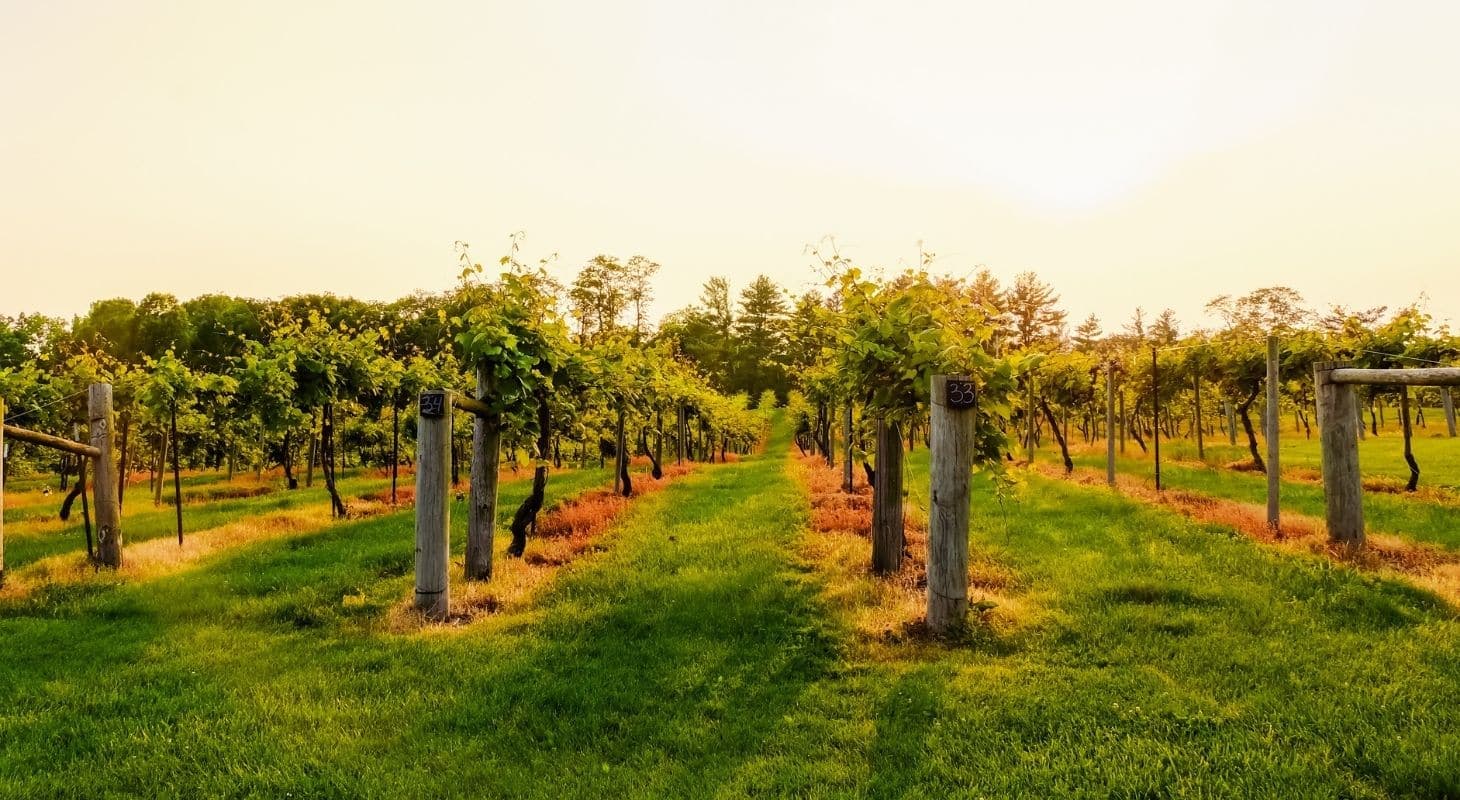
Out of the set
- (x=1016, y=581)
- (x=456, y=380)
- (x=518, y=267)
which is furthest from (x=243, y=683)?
(x=456, y=380)

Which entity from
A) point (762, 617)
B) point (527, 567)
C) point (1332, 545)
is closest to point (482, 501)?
point (527, 567)

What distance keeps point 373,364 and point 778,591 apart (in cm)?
1308

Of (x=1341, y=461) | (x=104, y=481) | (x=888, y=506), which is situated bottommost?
(x=888, y=506)

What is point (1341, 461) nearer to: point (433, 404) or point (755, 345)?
point (433, 404)

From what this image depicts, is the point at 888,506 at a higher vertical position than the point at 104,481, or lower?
lower

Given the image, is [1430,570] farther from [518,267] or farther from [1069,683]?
[518,267]

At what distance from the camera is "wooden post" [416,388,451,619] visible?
7.67 meters

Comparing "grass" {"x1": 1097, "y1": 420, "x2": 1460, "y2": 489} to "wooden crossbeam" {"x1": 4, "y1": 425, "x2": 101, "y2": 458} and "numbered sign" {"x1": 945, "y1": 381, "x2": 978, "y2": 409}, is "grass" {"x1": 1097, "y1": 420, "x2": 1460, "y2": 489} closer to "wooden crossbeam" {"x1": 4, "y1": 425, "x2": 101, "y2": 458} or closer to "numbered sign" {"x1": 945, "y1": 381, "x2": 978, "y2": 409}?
"numbered sign" {"x1": 945, "y1": 381, "x2": 978, "y2": 409}

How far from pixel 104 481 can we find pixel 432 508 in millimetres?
6635

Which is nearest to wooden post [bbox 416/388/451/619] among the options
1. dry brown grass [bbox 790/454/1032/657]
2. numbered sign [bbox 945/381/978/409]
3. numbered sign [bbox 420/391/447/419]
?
numbered sign [bbox 420/391/447/419]

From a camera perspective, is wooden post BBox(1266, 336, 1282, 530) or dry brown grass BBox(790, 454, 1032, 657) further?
wooden post BBox(1266, 336, 1282, 530)

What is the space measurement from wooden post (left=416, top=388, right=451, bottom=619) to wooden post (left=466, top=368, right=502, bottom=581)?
1.42 meters

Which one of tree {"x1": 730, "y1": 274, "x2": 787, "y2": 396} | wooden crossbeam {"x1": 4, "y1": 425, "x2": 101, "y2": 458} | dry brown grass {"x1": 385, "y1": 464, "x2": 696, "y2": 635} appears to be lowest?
dry brown grass {"x1": 385, "y1": 464, "x2": 696, "y2": 635}

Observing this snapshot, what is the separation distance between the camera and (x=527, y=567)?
9898mm
